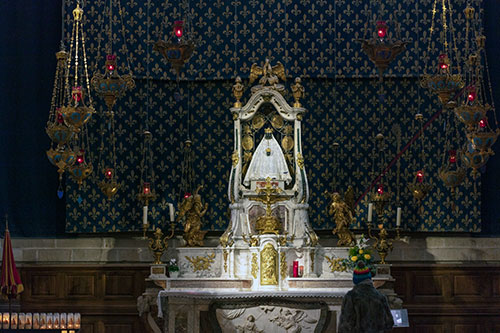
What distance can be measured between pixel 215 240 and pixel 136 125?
2.17 meters

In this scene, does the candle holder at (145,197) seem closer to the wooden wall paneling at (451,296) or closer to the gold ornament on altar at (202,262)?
the gold ornament on altar at (202,262)

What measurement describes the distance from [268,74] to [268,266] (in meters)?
2.74

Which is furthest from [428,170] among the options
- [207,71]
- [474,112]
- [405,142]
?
[207,71]

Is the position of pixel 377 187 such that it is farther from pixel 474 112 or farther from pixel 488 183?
pixel 474 112

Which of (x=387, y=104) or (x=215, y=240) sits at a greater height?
(x=387, y=104)

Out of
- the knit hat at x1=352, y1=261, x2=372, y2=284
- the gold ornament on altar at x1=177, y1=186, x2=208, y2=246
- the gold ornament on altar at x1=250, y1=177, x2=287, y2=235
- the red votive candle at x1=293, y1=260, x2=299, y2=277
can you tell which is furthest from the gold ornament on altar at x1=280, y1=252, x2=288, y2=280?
the knit hat at x1=352, y1=261, x2=372, y2=284

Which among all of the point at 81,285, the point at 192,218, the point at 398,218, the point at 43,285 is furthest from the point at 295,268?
the point at 43,285

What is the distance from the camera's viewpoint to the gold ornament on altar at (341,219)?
13547 mm

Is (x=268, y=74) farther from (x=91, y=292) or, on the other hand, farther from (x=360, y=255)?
(x=91, y=292)

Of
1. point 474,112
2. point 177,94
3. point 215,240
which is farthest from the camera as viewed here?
point 215,240

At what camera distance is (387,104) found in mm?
15008

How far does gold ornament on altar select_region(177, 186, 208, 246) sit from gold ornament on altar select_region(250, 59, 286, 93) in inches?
70.7

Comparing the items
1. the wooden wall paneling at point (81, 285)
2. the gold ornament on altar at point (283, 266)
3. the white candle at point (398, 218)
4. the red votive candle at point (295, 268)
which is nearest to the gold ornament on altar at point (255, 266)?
Result: the gold ornament on altar at point (283, 266)

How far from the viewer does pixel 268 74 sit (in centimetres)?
1379
